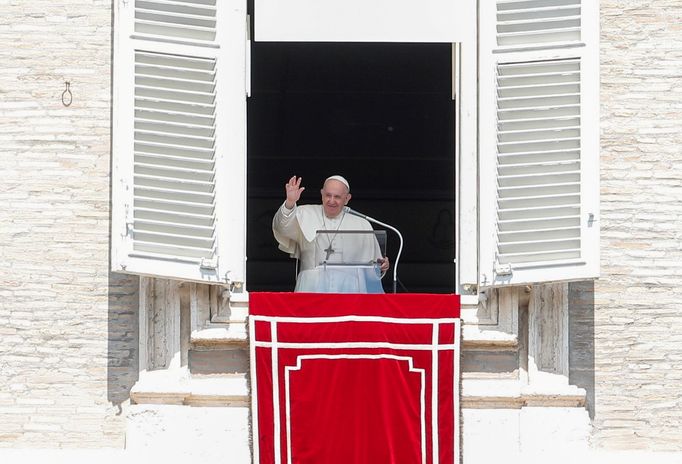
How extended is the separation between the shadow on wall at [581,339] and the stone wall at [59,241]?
1.96 metres

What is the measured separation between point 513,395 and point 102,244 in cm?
197

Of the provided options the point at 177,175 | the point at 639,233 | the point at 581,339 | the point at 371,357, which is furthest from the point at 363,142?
the point at 371,357

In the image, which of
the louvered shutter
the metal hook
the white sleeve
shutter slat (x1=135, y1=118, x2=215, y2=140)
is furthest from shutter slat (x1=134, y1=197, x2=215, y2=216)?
the white sleeve

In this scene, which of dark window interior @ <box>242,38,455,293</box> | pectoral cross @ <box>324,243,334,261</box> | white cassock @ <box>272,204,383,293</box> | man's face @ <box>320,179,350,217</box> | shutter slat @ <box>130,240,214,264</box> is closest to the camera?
shutter slat @ <box>130,240,214,264</box>

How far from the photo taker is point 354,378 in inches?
353

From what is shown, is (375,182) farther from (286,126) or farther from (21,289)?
(21,289)

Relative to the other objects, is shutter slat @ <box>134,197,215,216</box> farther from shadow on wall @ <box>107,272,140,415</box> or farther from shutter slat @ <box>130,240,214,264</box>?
shadow on wall @ <box>107,272,140,415</box>

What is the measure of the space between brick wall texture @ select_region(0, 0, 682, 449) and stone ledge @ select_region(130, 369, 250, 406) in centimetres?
29

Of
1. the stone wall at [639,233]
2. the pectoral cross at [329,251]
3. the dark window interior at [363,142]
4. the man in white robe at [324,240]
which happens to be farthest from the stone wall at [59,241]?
the dark window interior at [363,142]

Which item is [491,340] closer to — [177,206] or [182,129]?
[177,206]

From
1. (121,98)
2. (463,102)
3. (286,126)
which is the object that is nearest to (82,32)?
(121,98)

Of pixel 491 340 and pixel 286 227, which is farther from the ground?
pixel 286 227

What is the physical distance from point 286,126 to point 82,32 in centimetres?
531

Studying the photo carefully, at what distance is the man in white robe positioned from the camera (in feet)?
31.7
